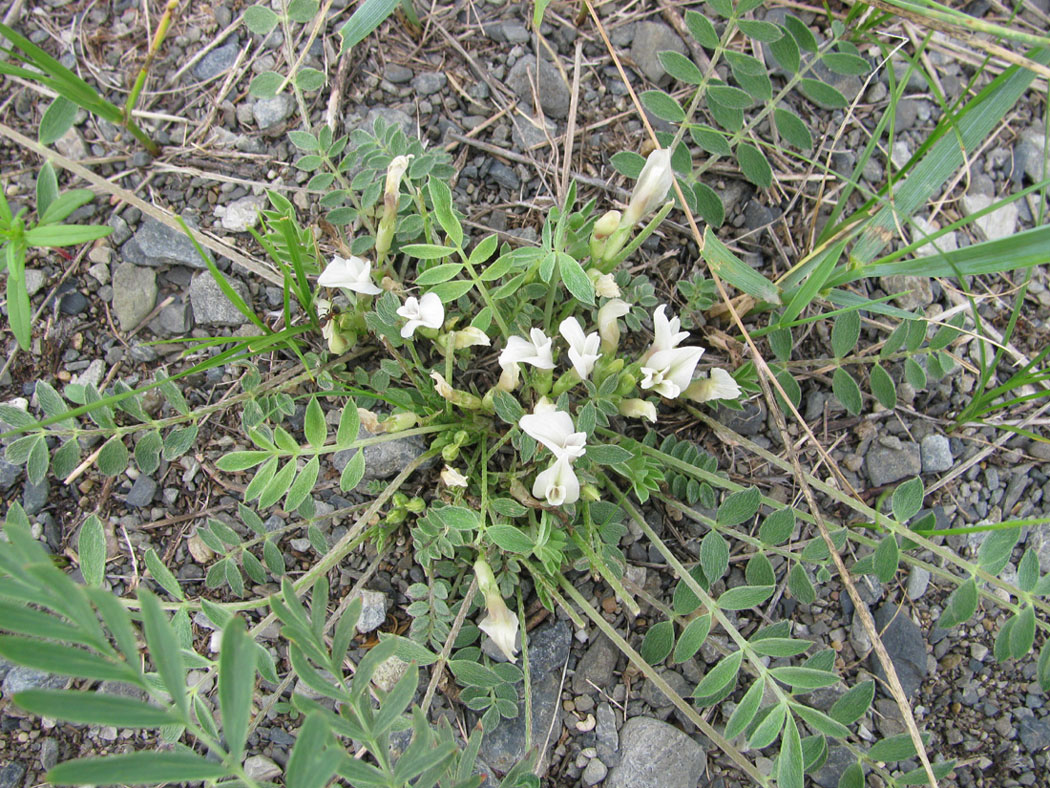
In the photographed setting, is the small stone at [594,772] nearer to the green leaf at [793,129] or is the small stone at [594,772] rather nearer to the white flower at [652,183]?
the white flower at [652,183]

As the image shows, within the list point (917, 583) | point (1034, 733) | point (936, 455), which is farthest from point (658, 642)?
point (1034, 733)

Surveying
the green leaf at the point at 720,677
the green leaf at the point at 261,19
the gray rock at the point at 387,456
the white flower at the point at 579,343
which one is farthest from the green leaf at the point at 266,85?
the green leaf at the point at 720,677

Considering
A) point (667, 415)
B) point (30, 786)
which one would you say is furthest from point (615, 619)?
point (30, 786)

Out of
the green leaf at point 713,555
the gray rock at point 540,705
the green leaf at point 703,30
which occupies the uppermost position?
the green leaf at point 703,30

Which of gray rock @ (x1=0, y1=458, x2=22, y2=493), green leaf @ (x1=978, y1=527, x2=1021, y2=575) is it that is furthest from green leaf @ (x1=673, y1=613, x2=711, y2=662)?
gray rock @ (x1=0, y1=458, x2=22, y2=493)

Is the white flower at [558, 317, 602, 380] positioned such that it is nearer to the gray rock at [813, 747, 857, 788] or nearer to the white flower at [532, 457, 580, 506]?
the white flower at [532, 457, 580, 506]

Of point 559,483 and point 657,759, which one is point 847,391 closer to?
point 559,483
